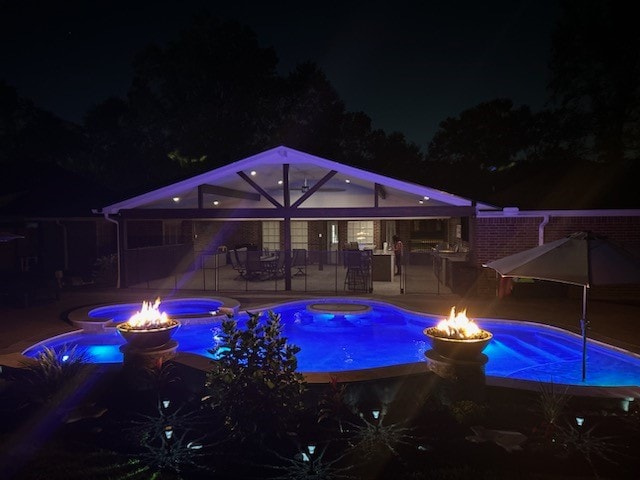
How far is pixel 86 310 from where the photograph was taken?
1095 centimetres

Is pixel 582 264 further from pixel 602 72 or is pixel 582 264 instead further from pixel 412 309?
pixel 602 72

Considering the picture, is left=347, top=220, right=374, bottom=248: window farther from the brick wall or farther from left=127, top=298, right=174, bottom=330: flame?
left=127, top=298, right=174, bottom=330: flame

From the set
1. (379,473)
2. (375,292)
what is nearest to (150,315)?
(379,473)

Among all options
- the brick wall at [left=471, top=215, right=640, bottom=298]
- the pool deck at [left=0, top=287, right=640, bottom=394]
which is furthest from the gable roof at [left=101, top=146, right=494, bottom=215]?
the pool deck at [left=0, top=287, right=640, bottom=394]

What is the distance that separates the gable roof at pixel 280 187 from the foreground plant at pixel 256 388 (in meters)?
8.71

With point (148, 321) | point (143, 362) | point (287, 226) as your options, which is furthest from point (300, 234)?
point (143, 362)

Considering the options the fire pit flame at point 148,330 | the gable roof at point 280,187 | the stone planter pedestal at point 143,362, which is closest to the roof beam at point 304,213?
the gable roof at point 280,187

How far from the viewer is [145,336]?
20.6 ft

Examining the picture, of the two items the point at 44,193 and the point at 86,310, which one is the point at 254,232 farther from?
the point at 86,310

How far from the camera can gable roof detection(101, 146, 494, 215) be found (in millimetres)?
13305

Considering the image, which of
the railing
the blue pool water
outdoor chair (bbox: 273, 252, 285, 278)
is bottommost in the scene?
the blue pool water

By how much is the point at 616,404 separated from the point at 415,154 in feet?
115

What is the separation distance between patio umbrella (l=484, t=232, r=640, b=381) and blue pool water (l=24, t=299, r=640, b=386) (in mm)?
2191

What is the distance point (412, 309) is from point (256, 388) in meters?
7.26
